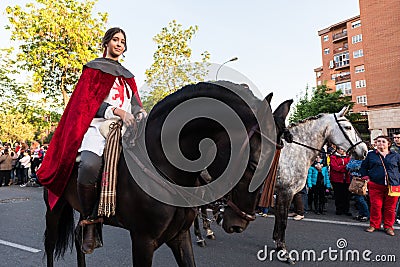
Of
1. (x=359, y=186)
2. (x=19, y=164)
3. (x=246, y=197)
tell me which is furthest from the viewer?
(x=19, y=164)

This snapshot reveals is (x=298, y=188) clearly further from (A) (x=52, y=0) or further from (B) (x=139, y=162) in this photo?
(A) (x=52, y=0)

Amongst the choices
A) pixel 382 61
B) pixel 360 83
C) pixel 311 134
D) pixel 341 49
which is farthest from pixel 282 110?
pixel 341 49

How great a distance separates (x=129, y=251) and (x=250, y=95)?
3750mm

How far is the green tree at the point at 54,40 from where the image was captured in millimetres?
15547

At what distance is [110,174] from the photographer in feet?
7.81

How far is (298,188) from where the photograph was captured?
16.8ft

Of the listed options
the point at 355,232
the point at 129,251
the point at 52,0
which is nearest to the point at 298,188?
the point at 355,232

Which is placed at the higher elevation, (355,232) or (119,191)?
(119,191)

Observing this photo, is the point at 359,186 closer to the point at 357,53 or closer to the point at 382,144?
the point at 382,144

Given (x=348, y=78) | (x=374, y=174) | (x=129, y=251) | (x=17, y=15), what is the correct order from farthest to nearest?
1. (x=348, y=78)
2. (x=17, y=15)
3. (x=374, y=174)
4. (x=129, y=251)

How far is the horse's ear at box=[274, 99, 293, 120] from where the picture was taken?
2.04 meters

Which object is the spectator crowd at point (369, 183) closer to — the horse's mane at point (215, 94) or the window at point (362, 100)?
the horse's mane at point (215, 94)

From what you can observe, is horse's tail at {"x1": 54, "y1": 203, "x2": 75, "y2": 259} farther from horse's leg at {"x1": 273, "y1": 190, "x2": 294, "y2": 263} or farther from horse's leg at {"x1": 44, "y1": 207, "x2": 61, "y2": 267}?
horse's leg at {"x1": 273, "y1": 190, "x2": 294, "y2": 263}

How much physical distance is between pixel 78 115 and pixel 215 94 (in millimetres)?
1251
